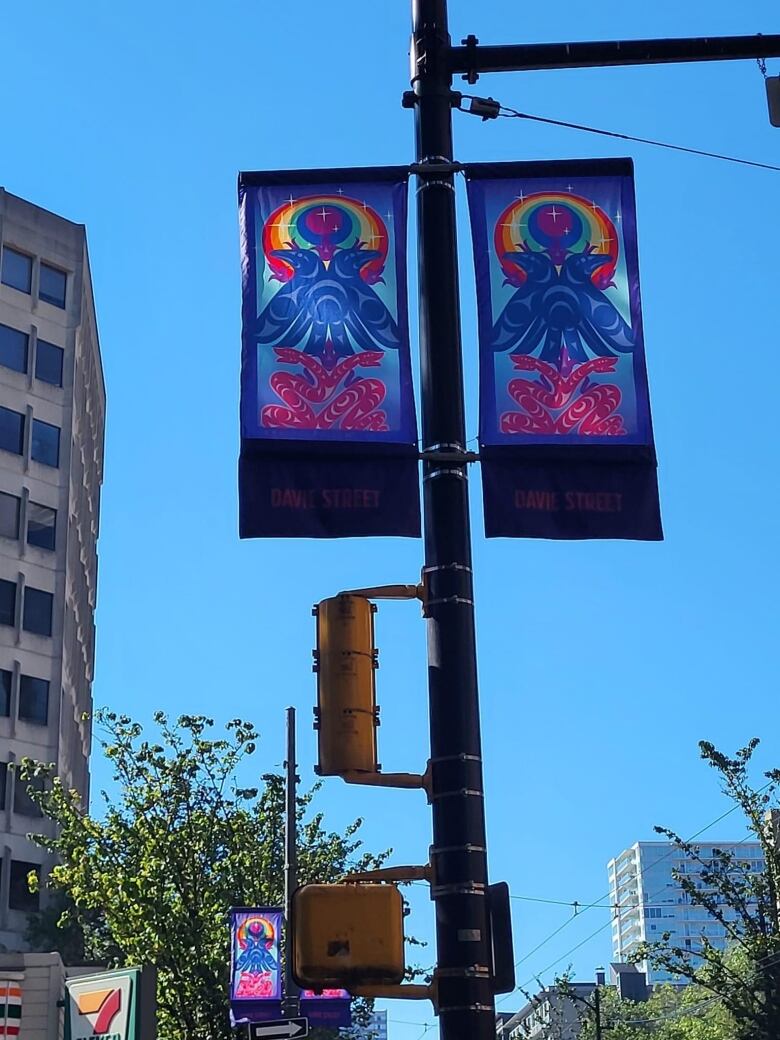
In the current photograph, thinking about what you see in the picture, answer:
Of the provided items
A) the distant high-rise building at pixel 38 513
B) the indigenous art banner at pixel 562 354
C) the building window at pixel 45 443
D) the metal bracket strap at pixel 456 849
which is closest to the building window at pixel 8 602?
the distant high-rise building at pixel 38 513

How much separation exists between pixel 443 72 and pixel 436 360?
188 cm

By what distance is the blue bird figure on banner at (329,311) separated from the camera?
29.3 ft

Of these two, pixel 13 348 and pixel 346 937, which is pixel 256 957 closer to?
pixel 346 937

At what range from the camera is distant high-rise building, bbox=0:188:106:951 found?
6316 cm

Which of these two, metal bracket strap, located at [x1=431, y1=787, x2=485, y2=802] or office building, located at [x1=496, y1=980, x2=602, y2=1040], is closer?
metal bracket strap, located at [x1=431, y1=787, x2=485, y2=802]

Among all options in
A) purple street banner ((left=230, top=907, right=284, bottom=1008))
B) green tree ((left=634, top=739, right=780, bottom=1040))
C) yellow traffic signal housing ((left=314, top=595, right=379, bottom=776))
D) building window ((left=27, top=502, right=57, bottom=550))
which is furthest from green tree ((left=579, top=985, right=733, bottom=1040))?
yellow traffic signal housing ((left=314, top=595, right=379, bottom=776))

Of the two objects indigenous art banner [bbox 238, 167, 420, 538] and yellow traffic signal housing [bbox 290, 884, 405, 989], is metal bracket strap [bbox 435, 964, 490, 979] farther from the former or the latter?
indigenous art banner [bbox 238, 167, 420, 538]

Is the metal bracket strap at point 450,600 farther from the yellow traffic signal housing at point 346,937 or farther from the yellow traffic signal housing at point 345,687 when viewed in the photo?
the yellow traffic signal housing at point 346,937

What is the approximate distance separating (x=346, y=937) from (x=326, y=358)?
3294 mm

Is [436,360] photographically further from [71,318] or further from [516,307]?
[71,318]

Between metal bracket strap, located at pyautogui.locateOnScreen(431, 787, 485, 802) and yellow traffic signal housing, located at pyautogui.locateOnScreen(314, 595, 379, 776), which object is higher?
yellow traffic signal housing, located at pyautogui.locateOnScreen(314, 595, 379, 776)

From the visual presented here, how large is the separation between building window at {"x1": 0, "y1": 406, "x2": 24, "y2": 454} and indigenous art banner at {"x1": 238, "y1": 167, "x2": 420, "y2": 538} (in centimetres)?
5903

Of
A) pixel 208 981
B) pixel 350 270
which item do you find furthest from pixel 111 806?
pixel 350 270

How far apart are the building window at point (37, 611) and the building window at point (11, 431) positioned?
19.6ft
